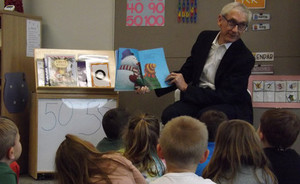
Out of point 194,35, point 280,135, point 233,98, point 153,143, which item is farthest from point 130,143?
point 194,35

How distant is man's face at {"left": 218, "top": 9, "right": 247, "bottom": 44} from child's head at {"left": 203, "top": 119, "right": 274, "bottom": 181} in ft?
3.44

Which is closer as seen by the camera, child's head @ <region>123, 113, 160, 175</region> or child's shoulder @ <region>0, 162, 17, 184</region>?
child's shoulder @ <region>0, 162, 17, 184</region>

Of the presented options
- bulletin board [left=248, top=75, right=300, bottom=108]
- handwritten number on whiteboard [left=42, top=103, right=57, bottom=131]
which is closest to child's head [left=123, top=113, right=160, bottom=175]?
handwritten number on whiteboard [left=42, top=103, right=57, bottom=131]

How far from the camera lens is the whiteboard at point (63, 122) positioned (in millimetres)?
3262

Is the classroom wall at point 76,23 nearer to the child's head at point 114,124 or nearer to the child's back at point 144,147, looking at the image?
the child's head at point 114,124

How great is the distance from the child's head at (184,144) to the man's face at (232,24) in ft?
4.21

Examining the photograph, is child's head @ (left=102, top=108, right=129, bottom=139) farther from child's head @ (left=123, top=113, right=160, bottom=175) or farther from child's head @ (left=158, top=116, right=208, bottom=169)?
child's head @ (left=158, top=116, right=208, bottom=169)

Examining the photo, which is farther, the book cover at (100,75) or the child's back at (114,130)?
the book cover at (100,75)

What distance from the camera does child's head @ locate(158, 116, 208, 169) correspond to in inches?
53.5

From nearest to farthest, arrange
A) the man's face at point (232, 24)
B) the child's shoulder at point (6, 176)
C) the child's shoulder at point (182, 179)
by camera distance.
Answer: the child's shoulder at point (182, 179)
the child's shoulder at point (6, 176)
the man's face at point (232, 24)

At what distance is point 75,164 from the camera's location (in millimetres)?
1312

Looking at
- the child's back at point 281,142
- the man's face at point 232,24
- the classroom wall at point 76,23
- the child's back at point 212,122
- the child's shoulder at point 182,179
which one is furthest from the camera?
the classroom wall at point 76,23

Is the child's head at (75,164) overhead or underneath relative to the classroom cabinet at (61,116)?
overhead

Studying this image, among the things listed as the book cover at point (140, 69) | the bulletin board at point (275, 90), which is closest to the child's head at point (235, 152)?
the book cover at point (140, 69)
